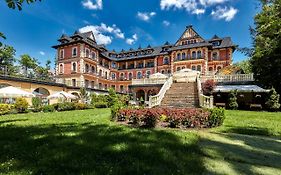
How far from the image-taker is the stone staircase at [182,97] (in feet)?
64.0

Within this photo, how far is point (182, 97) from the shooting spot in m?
21.3

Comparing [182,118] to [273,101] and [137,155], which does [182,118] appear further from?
[273,101]

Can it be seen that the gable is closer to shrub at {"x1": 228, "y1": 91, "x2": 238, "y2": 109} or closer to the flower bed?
shrub at {"x1": 228, "y1": 91, "x2": 238, "y2": 109}

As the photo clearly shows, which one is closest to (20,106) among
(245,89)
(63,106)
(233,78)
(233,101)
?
(63,106)

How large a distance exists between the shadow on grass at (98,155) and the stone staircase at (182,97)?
473 inches

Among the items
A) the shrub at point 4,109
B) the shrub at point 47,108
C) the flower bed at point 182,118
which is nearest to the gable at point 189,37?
the shrub at point 47,108

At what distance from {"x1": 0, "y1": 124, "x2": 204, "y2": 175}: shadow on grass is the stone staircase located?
12.0 meters

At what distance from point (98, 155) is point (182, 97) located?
16612mm

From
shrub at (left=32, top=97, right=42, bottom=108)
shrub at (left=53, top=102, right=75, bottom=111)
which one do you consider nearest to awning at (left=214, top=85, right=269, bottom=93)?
shrub at (left=53, top=102, right=75, bottom=111)

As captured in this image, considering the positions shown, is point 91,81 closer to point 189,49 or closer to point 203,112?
point 189,49

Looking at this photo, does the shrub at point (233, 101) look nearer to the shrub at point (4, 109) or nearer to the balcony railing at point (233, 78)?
the balcony railing at point (233, 78)

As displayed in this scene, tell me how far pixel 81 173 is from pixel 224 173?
338 centimetres

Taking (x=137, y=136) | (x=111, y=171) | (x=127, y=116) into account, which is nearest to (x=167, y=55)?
(x=127, y=116)

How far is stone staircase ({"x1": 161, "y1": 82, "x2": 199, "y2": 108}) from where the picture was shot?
64.0 feet
